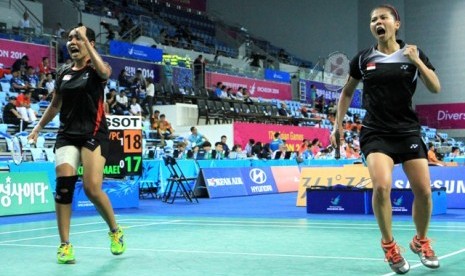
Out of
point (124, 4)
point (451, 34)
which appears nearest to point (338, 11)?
point (451, 34)

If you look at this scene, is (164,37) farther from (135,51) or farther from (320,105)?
(320,105)

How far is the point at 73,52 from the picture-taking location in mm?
5938

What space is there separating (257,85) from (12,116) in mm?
16268

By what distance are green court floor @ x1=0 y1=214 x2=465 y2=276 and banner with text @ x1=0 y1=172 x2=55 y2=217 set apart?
1.30 metres

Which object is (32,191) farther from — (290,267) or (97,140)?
(290,267)

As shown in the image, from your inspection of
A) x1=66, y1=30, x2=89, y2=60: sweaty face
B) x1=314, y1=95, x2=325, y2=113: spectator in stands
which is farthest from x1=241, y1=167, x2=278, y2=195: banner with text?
x1=314, y1=95, x2=325, y2=113: spectator in stands

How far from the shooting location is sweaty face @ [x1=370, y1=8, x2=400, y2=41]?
16.6 feet

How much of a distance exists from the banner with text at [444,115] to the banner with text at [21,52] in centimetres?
2470

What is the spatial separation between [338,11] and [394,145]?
39752 mm

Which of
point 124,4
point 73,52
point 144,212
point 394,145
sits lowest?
point 144,212

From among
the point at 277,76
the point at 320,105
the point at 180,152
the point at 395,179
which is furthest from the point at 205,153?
the point at 320,105

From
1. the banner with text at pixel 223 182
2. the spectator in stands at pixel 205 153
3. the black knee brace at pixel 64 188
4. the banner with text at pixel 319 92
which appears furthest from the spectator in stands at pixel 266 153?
the black knee brace at pixel 64 188

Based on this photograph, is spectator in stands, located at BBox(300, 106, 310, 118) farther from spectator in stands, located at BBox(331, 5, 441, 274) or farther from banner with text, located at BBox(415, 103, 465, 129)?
spectator in stands, located at BBox(331, 5, 441, 274)

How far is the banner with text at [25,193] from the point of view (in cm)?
1142
